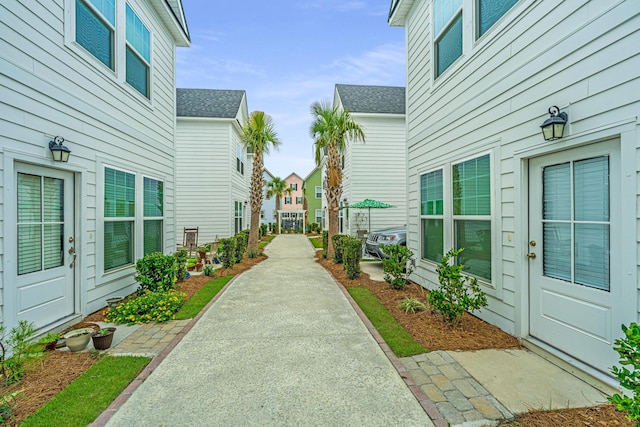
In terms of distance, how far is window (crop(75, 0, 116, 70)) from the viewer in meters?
4.45

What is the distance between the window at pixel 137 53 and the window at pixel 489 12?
6.20m

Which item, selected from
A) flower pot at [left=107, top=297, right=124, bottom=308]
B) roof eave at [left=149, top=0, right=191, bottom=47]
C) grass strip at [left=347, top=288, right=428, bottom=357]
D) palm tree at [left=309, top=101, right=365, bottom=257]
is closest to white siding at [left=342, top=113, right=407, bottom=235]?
palm tree at [left=309, top=101, right=365, bottom=257]

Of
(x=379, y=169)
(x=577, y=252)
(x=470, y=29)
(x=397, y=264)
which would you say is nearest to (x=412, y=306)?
(x=397, y=264)

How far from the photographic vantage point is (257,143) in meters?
11.6

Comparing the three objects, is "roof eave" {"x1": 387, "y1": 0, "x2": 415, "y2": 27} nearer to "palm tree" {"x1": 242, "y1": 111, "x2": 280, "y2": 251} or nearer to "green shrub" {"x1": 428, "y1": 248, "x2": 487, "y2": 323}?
"green shrub" {"x1": 428, "y1": 248, "x2": 487, "y2": 323}

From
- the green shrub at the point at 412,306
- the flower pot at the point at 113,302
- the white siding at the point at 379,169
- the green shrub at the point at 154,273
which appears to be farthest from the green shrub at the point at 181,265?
the white siding at the point at 379,169

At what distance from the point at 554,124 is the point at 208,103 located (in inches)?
585

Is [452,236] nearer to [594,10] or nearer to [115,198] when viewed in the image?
[594,10]

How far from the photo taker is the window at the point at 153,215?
6.44 meters

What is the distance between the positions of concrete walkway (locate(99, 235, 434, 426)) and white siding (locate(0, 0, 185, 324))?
2.16 meters

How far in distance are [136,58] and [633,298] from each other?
27.0 feet

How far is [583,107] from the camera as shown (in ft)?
9.07

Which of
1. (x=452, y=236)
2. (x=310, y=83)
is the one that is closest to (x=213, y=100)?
(x=310, y=83)

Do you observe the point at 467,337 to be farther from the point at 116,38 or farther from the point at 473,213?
the point at 116,38
